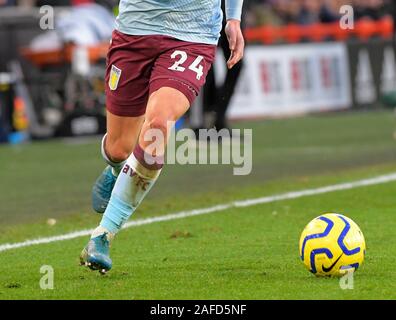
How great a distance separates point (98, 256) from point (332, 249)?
1182mm

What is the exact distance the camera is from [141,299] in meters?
5.59

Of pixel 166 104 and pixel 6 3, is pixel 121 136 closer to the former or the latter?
pixel 166 104

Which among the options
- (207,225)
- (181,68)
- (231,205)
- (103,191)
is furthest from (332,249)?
(231,205)

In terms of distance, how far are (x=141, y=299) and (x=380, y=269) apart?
144 centimetres

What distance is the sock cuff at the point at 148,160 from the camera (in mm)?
6297

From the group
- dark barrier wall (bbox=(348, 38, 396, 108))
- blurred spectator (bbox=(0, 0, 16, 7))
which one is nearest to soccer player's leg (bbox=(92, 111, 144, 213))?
blurred spectator (bbox=(0, 0, 16, 7))

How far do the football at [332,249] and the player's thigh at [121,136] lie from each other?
4.40ft

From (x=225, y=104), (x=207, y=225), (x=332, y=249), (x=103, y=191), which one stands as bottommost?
(x=225, y=104)

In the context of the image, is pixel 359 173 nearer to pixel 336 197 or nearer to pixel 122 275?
pixel 336 197

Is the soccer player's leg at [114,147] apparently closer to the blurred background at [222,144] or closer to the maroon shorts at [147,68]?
the maroon shorts at [147,68]

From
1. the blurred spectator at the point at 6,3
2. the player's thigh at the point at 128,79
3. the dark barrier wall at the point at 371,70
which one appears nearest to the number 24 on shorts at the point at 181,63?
the player's thigh at the point at 128,79

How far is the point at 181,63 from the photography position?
259 inches

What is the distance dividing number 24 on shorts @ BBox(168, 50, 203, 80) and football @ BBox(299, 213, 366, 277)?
1083 millimetres

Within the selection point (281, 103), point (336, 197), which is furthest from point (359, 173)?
point (281, 103)
